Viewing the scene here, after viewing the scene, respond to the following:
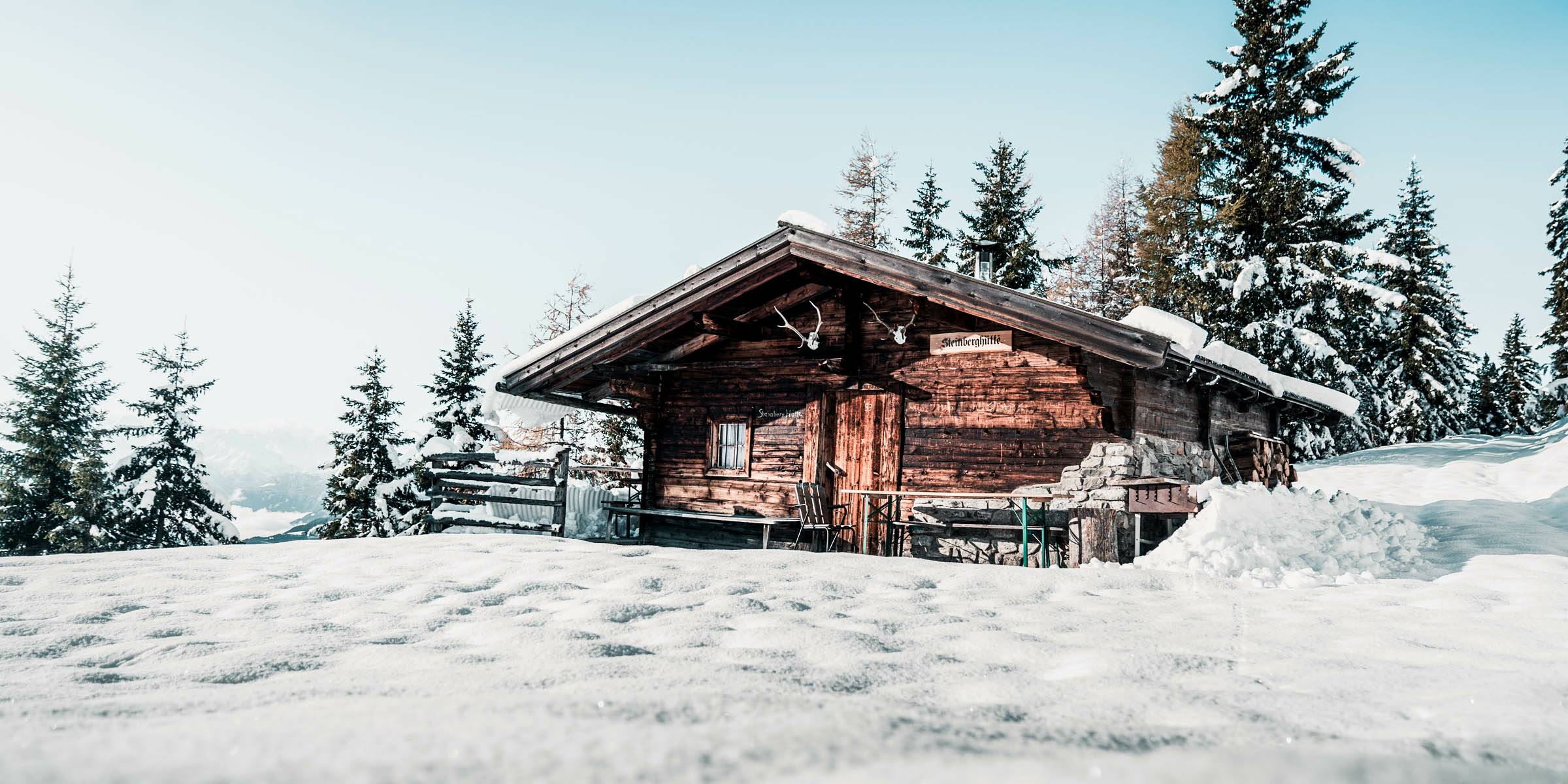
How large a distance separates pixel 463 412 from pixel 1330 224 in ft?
85.1

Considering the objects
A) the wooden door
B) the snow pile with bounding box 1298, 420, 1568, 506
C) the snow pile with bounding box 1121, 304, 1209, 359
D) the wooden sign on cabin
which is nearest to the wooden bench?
the wooden door

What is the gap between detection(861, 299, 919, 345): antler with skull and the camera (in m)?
10.9

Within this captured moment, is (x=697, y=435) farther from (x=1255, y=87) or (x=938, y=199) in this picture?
(x=938, y=199)

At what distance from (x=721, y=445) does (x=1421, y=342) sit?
1222 inches

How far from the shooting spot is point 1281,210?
826 inches

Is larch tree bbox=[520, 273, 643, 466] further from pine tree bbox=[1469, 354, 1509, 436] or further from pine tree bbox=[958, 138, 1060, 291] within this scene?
pine tree bbox=[1469, 354, 1509, 436]

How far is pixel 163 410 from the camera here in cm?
2403

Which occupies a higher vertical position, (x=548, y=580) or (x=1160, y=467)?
(x=1160, y=467)

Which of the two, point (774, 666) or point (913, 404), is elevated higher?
point (913, 404)

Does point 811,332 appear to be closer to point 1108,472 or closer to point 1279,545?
point 1108,472

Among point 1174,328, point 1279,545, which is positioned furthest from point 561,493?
point 1279,545

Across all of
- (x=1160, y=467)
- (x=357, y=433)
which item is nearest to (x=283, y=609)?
(x=1160, y=467)

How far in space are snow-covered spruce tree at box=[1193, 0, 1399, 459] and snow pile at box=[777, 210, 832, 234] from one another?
49.8 ft

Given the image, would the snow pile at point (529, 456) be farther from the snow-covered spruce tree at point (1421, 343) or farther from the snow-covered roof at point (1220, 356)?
the snow-covered spruce tree at point (1421, 343)
